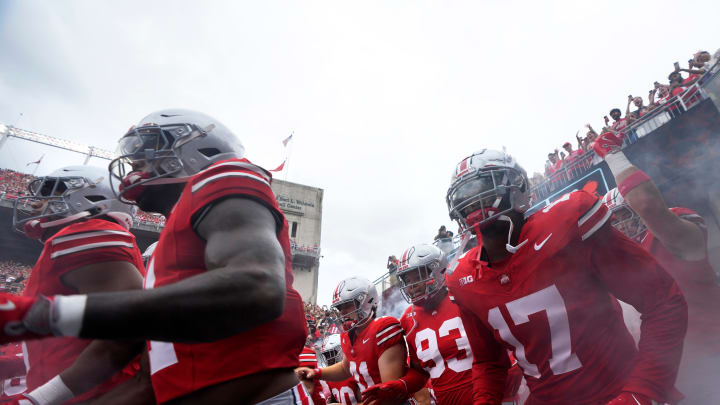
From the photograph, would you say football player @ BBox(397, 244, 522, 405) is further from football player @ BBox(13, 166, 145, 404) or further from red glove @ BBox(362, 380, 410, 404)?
football player @ BBox(13, 166, 145, 404)

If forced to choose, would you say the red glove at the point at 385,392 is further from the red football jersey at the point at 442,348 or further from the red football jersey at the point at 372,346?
the red football jersey at the point at 372,346

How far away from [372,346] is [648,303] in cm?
327

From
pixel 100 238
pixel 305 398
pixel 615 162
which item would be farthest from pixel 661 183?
pixel 100 238

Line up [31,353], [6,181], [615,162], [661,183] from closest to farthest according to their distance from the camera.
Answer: [31,353] < [615,162] < [661,183] < [6,181]

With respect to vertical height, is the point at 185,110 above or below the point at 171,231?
above

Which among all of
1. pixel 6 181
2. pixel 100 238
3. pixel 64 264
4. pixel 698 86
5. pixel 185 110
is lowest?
Answer: pixel 64 264

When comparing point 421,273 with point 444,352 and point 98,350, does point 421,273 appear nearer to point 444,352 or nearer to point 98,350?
point 444,352

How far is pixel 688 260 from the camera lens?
3.17m

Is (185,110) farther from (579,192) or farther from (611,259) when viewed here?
(611,259)

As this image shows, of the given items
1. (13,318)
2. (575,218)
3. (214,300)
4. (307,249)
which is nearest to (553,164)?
(575,218)

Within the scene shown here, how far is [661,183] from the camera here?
7.08 m

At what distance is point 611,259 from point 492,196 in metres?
0.78

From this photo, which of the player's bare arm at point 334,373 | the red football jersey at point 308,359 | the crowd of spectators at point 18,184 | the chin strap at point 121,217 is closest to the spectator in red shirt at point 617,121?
the player's bare arm at point 334,373

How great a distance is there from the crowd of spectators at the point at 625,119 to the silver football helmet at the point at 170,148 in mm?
5867
